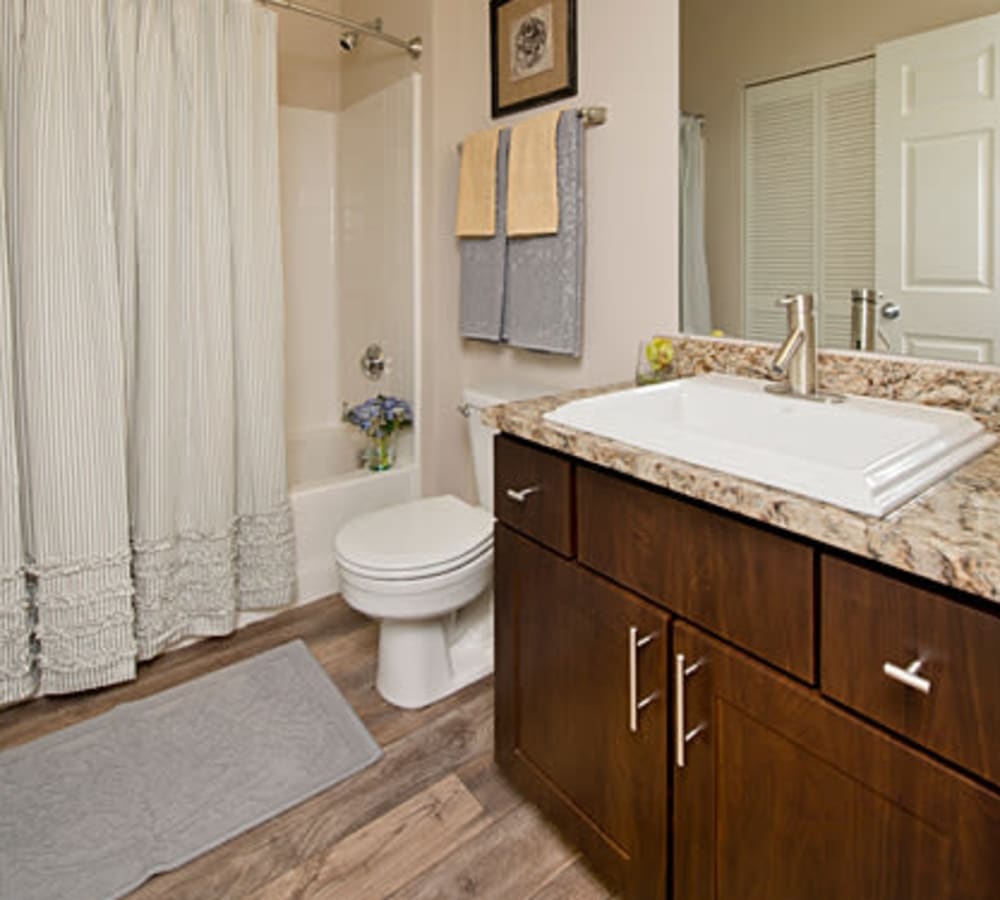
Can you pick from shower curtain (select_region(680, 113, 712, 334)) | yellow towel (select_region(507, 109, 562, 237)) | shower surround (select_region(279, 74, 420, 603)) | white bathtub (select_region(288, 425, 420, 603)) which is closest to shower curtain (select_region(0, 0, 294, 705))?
white bathtub (select_region(288, 425, 420, 603))

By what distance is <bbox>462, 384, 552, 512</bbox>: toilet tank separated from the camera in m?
2.09

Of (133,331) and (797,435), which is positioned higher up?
(133,331)

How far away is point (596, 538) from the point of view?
1120mm

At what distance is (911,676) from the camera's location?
708 millimetres

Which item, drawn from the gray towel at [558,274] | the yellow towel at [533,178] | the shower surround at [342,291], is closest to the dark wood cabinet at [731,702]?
the gray towel at [558,274]

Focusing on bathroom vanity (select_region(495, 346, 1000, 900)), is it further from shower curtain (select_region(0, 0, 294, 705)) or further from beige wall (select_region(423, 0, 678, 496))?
shower curtain (select_region(0, 0, 294, 705))

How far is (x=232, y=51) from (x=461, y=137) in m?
0.71

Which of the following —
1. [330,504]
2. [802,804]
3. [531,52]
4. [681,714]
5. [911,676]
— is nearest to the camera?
[911,676]

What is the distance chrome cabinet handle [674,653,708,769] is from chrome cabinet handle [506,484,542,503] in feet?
1.24

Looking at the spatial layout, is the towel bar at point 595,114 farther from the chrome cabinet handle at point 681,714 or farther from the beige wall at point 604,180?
the chrome cabinet handle at point 681,714

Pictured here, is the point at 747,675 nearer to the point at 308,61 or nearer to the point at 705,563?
the point at 705,563

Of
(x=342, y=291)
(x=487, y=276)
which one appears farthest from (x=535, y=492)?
(x=342, y=291)

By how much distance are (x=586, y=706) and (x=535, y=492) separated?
0.38 meters

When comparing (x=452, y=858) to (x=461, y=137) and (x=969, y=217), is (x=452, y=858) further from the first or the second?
(x=461, y=137)
